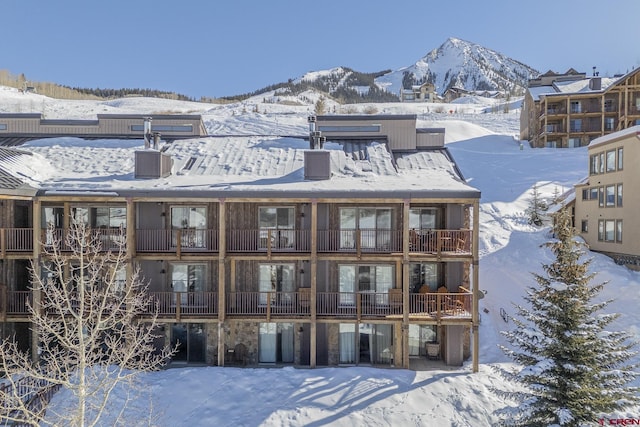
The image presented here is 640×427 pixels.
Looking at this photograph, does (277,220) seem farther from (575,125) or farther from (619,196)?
(575,125)

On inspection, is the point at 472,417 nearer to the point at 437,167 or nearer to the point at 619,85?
the point at 437,167

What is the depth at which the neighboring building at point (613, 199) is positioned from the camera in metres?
23.8

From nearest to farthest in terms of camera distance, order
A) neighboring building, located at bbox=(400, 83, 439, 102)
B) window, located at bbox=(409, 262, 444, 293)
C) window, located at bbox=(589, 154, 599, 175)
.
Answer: window, located at bbox=(409, 262, 444, 293), window, located at bbox=(589, 154, 599, 175), neighboring building, located at bbox=(400, 83, 439, 102)

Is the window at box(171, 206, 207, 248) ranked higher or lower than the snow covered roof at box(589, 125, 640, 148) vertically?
lower

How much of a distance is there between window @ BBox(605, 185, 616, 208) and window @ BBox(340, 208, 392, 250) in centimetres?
1749

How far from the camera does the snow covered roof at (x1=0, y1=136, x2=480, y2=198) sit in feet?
53.2

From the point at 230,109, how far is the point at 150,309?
5750 cm

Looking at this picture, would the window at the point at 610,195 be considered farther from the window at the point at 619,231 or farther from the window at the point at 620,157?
A: the window at the point at 620,157

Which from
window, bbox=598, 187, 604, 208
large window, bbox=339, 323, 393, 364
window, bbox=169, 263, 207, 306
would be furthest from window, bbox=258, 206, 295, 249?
window, bbox=598, 187, 604, 208

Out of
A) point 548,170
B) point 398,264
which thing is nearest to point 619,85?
point 548,170

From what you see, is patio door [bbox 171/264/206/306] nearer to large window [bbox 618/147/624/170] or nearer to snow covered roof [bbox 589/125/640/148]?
snow covered roof [bbox 589/125/640/148]

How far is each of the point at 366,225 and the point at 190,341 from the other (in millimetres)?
9105

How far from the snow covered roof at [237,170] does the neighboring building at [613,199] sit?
12.0 meters

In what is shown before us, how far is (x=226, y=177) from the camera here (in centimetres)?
1811
